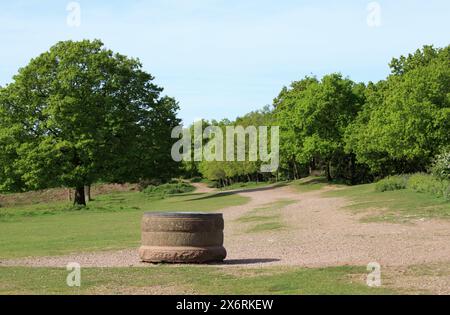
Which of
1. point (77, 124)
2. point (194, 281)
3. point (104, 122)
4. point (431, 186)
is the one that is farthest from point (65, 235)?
point (104, 122)

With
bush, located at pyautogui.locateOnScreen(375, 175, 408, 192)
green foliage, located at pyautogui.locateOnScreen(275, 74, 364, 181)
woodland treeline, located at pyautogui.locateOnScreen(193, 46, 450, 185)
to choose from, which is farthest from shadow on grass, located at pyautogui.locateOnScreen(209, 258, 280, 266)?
green foliage, located at pyautogui.locateOnScreen(275, 74, 364, 181)

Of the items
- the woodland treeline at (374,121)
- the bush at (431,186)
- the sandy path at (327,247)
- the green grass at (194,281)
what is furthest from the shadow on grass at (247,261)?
the woodland treeline at (374,121)

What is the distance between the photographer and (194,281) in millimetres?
13188

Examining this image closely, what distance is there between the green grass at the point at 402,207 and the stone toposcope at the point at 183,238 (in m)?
11.4

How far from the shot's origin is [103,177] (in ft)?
171

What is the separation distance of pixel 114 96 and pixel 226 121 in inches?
2756

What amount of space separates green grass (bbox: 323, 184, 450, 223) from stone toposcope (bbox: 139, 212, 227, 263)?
1137 centimetres

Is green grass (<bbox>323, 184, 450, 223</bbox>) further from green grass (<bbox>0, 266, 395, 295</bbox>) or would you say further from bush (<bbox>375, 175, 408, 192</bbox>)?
green grass (<bbox>0, 266, 395, 295</bbox>)

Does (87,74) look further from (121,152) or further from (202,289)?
(202,289)

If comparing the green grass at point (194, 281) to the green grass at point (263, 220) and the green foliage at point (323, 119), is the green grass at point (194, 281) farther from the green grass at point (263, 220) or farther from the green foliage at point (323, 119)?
the green foliage at point (323, 119)

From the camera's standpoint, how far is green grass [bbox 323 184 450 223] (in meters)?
27.1

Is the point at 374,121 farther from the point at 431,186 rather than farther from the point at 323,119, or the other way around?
the point at 431,186

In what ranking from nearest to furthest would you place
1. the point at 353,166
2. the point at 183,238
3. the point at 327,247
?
1. the point at 183,238
2. the point at 327,247
3. the point at 353,166

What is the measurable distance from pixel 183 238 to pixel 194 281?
3.32 meters
